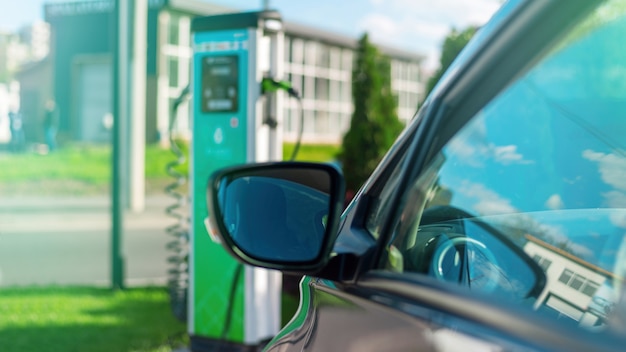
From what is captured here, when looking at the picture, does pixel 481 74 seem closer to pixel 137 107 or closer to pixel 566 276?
pixel 566 276

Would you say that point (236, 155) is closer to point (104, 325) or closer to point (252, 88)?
point (252, 88)

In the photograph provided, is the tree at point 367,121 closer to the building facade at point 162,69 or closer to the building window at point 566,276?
the building window at point 566,276

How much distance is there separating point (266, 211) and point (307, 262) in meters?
0.17

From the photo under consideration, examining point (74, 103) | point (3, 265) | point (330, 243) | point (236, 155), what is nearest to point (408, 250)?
point (330, 243)

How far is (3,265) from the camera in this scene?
9.75 m

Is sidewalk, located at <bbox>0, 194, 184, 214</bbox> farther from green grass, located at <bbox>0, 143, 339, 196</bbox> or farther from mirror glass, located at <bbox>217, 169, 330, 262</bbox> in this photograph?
mirror glass, located at <bbox>217, 169, 330, 262</bbox>

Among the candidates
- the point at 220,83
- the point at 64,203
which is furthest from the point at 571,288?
the point at 64,203

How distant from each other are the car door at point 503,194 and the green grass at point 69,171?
19.2 meters

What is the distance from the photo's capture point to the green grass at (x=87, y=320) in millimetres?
5676

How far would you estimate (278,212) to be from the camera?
144 cm

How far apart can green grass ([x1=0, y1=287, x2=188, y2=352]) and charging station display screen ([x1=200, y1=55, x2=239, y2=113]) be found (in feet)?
5.62

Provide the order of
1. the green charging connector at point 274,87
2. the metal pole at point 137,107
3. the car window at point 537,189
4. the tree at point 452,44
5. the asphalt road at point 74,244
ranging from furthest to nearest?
the metal pole at point 137,107
the asphalt road at point 74,244
the tree at point 452,44
the green charging connector at point 274,87
the car window at point 537,189

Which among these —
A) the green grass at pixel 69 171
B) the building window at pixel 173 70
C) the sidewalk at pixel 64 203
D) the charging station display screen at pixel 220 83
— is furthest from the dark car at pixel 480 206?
the building window at pixel 173 70

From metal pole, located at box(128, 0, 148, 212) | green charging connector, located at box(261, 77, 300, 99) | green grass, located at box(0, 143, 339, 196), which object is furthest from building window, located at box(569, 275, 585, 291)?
green grass, located at box(0, 143, 339, 196)
